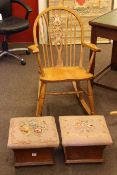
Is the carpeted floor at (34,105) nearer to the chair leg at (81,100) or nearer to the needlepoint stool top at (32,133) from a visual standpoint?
the chair leg at (81,100)

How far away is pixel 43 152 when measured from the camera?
197 centimetres

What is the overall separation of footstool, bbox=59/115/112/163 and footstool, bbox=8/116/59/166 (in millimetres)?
87

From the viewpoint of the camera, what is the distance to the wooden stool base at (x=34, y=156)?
1954 millimetres

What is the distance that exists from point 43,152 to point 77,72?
31.9 inches

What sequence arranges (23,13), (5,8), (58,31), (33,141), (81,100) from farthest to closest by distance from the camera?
(23,13), (5,8), (58,31), (81,100), (33,141)

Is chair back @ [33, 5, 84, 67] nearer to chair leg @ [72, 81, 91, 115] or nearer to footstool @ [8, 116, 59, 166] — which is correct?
chair leg @ [72, 81, 91, 115]

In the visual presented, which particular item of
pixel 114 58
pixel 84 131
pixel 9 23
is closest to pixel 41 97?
pixel 84 131

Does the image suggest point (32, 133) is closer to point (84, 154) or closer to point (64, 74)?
point (84, 154)

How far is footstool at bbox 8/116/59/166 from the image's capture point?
189cm

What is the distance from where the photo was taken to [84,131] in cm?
200

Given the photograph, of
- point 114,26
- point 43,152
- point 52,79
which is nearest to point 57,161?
point 43,152

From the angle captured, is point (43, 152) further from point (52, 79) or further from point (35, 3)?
point (35, 3)

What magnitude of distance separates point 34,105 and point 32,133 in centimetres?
76

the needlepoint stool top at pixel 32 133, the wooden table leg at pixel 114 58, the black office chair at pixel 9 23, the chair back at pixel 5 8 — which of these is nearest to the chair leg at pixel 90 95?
the needlepoint stool top at pixel 32 133
